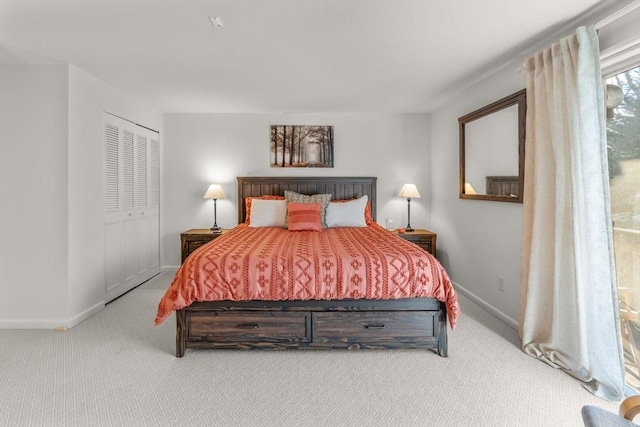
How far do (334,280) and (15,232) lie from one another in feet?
9.41

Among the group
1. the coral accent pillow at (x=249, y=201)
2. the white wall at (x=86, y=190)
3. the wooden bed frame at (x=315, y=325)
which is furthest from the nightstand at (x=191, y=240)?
the wooden bed frame at (x=315, y=325)

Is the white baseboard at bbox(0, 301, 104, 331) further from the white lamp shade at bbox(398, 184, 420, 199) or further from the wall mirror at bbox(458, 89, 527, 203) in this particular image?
the wall mirror at bbox(458, 89, 527, 203)

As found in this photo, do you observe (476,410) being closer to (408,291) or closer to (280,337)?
(408,291)

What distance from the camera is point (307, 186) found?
15.1 feet

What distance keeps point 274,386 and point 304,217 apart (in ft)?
6.81

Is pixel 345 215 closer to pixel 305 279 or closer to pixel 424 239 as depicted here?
pixel 424 239

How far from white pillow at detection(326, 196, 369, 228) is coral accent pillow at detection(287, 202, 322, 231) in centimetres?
21

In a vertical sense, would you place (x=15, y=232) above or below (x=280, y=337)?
above

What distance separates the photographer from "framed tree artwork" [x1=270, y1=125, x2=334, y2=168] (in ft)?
15.4

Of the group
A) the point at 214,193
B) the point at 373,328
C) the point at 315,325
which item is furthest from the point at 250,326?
the point at 214,193

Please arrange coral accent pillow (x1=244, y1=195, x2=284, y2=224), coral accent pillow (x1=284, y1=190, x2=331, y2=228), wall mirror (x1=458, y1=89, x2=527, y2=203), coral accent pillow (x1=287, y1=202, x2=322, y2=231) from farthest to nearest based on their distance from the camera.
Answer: coral accent pillow (x1=244, y1=195, x2=284, y2=224) < coral accent pillow (x1=284, y1=190, x2=331, y2=228) < coral accent pillow (x1=287, y1=202, x2=322, y2=231) < wall mirror (x1=458, y1=89, x2=527, y2=203)

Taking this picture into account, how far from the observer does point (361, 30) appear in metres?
2.27

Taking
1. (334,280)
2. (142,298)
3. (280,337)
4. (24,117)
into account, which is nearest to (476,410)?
(334,280)

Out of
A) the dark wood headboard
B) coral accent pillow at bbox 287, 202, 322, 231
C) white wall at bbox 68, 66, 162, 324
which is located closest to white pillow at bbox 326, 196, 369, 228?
coral accent pillow at bbox 287, 202, 322, 231
